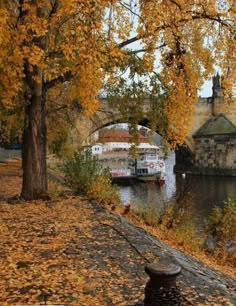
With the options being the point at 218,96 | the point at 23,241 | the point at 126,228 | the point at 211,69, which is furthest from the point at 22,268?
the point at 218,96

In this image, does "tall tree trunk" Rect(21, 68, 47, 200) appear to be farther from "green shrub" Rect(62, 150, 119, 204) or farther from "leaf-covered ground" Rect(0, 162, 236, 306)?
"leaf-covered ground" Rect(0, 162, 236, 306)

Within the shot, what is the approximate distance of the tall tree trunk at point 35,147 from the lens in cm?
1203

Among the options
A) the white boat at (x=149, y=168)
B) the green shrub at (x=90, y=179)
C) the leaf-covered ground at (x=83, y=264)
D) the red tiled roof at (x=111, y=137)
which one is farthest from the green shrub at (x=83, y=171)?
the white boat at (x=149, y=168)

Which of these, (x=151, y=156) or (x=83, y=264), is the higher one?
(x=151, y=156)

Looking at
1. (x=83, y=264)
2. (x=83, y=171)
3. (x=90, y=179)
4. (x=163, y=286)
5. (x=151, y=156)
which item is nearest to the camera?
(x=163, y=286)

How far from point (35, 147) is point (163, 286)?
8546mm

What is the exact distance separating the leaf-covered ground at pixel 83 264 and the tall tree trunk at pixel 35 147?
201cm

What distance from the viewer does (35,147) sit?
12.1 metres

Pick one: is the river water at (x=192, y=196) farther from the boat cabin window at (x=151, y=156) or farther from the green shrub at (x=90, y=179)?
the boat cabin window at (x=151, y=156)

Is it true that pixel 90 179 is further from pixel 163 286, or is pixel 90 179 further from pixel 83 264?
pixel 163 286

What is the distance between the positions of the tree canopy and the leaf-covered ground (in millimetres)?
2579

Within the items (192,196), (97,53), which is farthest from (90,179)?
(97,53)

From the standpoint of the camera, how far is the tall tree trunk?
12031 millimetres

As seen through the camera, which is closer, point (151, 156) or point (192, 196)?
point (192, 196)
